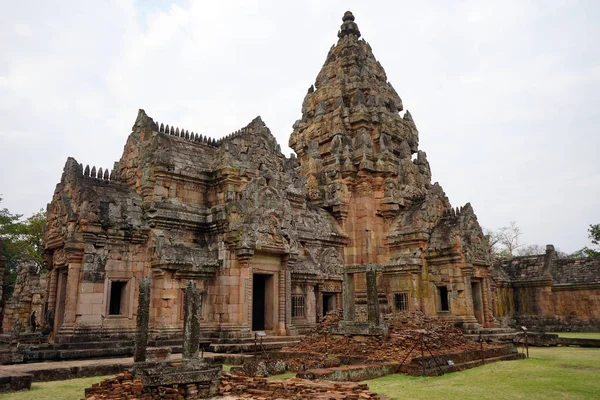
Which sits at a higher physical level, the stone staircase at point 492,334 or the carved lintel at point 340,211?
the carved lintel at point 340,211

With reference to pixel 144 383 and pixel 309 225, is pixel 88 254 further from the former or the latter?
pixel 309 225

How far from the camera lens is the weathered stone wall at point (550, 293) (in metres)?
30.9

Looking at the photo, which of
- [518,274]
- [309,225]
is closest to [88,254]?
[309,225]

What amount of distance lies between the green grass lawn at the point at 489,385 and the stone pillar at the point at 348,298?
446cm

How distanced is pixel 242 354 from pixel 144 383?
6828 millimetres

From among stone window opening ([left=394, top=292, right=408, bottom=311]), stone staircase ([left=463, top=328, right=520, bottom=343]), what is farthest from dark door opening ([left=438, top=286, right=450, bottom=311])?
stone staircase ([left=463, top=328, right=520, bottom=343])

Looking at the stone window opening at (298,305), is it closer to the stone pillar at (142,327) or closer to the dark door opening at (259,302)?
the dark door opening at (259,302)

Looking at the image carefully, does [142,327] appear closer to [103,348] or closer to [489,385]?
[103,348]

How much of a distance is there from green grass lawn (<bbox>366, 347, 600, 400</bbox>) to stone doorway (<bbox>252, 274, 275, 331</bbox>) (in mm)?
7027

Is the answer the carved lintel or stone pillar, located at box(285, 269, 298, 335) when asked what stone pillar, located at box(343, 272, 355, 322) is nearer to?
stone pillar, located at box(285, 269, 298, 335)

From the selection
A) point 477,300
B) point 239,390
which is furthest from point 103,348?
point 477,300

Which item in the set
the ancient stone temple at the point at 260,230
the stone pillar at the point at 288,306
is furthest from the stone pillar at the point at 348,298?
the stone pillar at the point at 288,306

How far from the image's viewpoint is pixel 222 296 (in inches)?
705

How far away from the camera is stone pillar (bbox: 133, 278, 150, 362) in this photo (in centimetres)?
1177
